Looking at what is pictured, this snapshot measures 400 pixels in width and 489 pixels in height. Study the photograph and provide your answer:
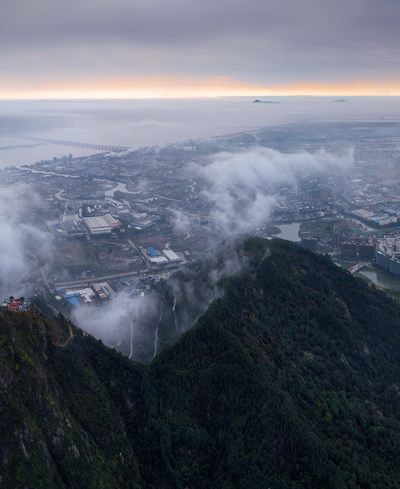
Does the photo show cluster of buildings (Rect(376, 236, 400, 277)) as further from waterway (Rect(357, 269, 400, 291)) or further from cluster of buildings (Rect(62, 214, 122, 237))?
cluster of buildings (Rect(62, 214, 122, 237))

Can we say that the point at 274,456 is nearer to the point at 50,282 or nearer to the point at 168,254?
the point at 50,282

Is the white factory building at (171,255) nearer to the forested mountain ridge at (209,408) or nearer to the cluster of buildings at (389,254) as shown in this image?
the forested mountain ridge at (209,408)

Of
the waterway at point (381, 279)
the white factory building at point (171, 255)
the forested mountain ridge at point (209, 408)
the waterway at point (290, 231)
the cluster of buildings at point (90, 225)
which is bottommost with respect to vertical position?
the waterway at point (290, 231)

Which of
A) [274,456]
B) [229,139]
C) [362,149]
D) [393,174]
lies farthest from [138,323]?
[229,139]

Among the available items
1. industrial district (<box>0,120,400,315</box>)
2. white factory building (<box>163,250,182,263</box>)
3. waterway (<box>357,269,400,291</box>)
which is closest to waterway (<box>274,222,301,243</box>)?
industrial district (<box>0,120,400,315</box>)

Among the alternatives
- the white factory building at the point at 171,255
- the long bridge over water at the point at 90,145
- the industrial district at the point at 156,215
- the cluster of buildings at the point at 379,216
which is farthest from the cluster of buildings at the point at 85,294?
the long bridge over water at the point at 90,145

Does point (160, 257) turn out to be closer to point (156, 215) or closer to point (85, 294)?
point (85, 294)

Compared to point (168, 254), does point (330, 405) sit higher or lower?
higher
